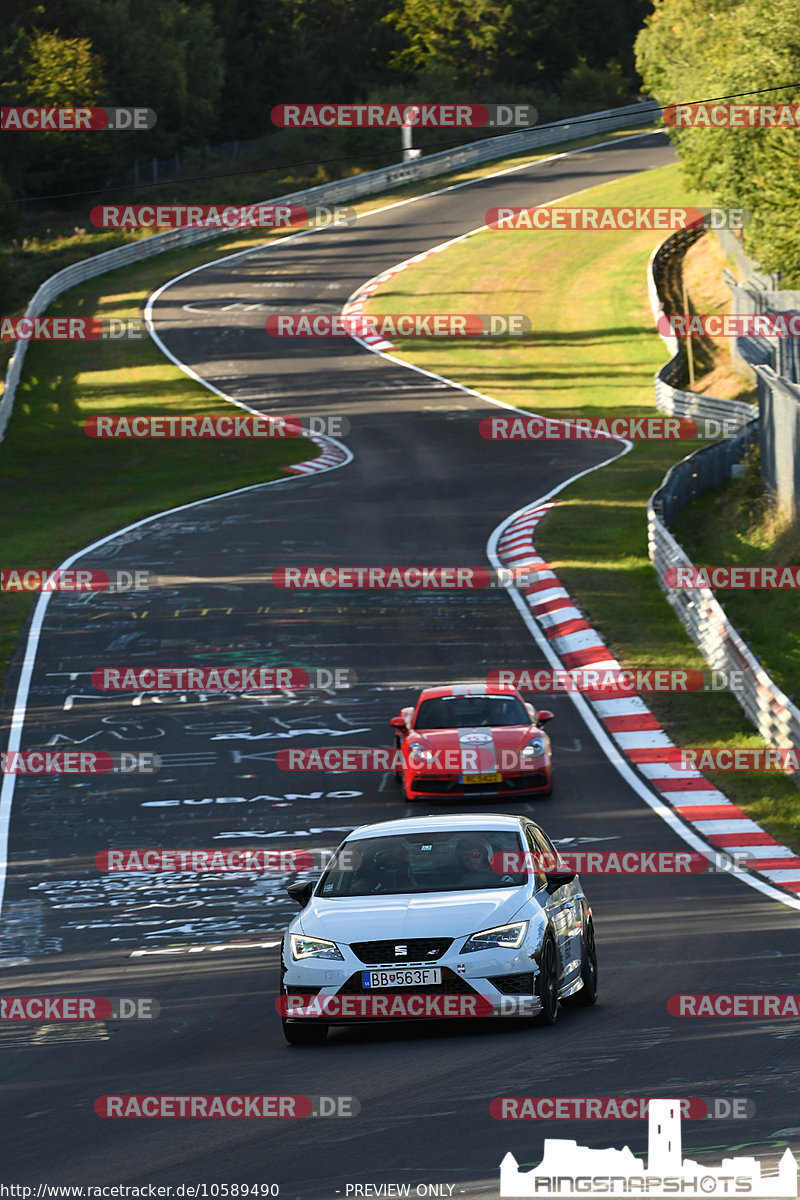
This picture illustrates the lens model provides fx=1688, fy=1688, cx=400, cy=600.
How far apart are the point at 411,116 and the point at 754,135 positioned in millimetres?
40154

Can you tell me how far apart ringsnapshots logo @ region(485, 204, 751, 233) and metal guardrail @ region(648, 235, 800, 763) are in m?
22.9

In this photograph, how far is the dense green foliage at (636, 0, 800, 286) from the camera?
45156 millimetres

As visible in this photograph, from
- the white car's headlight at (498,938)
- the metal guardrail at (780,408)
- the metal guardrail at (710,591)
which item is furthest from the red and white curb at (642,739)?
the white car's headlight at (498,938)

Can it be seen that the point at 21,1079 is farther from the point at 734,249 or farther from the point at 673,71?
the point at 673,71

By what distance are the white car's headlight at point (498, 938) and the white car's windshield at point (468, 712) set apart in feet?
30.8

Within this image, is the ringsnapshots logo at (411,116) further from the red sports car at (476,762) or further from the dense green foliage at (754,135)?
the red sports car at (476,762)

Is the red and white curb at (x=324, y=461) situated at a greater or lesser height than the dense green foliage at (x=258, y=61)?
lesser

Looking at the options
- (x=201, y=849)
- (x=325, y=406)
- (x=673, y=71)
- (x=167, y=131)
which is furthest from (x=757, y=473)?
(x=167, y=131)

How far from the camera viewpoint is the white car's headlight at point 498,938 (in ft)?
33.3

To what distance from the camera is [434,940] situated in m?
10.1

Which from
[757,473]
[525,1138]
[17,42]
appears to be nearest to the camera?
[525,1138]

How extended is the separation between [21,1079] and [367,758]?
11133mm

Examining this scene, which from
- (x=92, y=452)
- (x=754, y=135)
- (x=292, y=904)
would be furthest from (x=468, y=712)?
(x=754, y=135)

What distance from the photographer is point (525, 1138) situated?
25.8 feet
